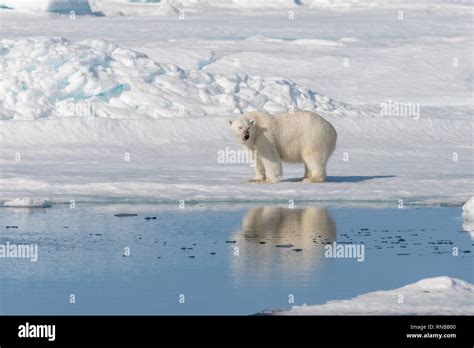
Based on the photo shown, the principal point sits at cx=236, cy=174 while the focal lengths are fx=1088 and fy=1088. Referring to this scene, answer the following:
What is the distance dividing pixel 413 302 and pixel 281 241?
2.55 metres

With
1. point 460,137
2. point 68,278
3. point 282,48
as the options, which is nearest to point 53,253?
point 68,278

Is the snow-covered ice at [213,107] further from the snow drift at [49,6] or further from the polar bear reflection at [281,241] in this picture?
the snow drift at [49,6]

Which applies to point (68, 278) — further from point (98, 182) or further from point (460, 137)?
point (460, 137)

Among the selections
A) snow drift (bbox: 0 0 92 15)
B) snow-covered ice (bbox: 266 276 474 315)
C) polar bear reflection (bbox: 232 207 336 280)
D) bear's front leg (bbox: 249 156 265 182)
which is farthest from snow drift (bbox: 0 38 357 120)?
snow drift (bbox: 0 0 92 15)

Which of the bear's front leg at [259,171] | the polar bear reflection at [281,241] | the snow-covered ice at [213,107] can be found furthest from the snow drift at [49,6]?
the polar bear reflection at [281,241]

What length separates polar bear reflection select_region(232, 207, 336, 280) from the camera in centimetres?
858

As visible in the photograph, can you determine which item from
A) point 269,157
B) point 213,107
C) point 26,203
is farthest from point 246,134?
point 213,107

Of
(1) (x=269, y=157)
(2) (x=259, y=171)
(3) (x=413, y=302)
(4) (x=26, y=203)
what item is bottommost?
A: (3) (x=413, y=302)

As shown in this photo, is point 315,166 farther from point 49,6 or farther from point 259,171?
point 49,6

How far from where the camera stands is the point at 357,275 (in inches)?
335

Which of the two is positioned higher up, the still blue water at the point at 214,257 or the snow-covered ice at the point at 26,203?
the snow-covered ice at the point at 26,203

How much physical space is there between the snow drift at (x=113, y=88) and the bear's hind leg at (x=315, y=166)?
628 centimetres

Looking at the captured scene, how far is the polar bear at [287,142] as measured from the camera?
13.2 m

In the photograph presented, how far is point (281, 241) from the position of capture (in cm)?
983
